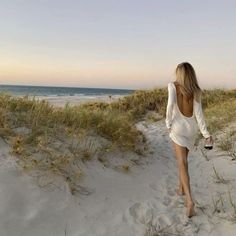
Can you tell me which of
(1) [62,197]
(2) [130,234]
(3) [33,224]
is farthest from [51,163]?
(2) [130,234]

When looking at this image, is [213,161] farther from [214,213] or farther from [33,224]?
[33,224]

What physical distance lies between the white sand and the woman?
1.72 feet

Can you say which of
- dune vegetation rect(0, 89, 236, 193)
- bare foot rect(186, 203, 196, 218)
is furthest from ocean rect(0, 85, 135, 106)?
bare foot rect(186, 203, 196, 218)

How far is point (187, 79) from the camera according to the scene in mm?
5434

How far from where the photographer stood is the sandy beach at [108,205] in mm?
4652

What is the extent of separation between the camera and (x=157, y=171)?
23.3ft

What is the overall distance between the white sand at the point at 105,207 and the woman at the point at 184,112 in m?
0.52

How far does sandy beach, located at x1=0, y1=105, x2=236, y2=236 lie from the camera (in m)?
4.65

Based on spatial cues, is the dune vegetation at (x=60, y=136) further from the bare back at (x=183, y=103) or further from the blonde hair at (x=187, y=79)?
the blonde hair at (x=187, y=79)

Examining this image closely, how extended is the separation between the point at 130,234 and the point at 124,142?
2.79 meters

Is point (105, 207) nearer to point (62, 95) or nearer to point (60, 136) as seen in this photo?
point (60, 136)

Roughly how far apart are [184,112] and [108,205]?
63.5 inches

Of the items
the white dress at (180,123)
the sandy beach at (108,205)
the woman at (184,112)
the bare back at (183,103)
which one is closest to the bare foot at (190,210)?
the sandy beach at (108,205)

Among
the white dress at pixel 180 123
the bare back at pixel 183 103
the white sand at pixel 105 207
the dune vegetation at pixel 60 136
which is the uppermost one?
the bare back at pixel 183 103
